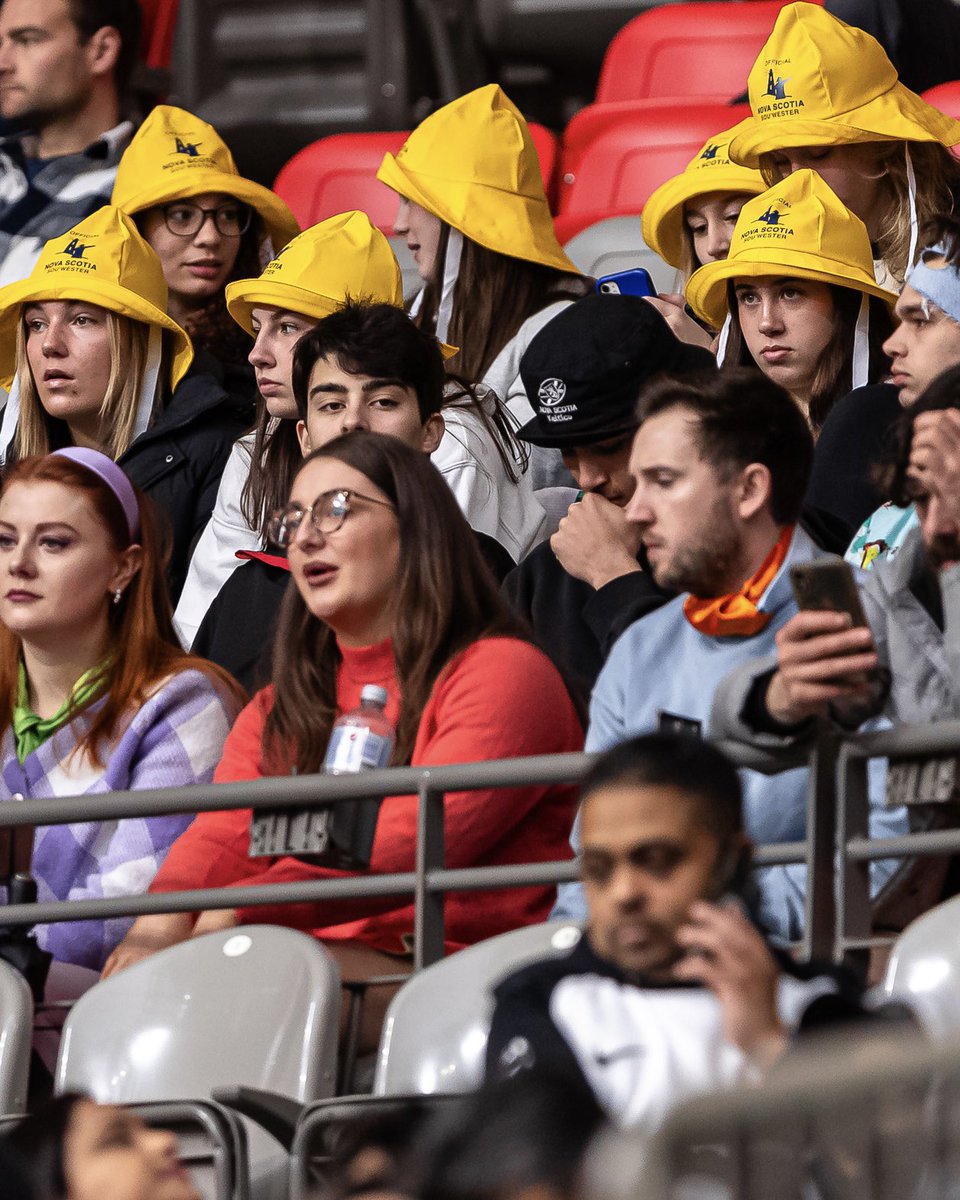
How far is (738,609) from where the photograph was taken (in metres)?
3.20

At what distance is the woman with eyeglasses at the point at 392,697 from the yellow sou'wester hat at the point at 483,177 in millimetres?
1868

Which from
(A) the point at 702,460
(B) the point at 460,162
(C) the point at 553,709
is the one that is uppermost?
(B) the point at 460,162

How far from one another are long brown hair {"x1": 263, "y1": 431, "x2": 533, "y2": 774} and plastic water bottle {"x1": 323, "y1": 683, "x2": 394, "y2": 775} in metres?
0.11

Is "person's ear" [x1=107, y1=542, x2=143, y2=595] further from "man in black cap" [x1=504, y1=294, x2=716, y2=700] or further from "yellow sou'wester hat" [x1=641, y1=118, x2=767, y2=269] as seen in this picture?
"yellow sou'wester hat" [x1=641, y1=118, x2=767, y2=269]

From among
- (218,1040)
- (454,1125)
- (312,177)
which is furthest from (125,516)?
(312,177)

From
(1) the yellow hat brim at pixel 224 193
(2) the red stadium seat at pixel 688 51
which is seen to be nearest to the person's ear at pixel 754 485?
(1) the yellow hat brim at pixel 224 193

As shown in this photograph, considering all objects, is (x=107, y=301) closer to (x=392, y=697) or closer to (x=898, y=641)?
(x=392, y=697)

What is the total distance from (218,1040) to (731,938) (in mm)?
990

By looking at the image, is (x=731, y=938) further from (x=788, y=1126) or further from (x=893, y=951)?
(x=788, y=1126)

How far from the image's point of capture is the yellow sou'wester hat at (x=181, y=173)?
232 inches

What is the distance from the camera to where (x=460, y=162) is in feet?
18.6

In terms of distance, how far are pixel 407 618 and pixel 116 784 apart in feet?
1.95

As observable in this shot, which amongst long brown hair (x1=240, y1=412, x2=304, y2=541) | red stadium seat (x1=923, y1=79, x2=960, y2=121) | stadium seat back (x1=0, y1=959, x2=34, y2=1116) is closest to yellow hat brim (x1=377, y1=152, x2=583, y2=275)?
long brown hair (x1=240, y1=412, x2=304, y2=541)

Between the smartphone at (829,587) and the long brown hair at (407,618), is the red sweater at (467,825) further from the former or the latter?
the smartphone at (829,587)
